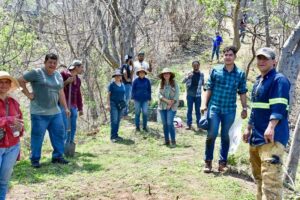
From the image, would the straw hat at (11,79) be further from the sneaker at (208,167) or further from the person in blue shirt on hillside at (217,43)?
the person in blue shirt on hillside at (217,43)

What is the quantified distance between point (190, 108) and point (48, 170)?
497cm

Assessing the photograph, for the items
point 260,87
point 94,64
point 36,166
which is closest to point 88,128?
point 94,64

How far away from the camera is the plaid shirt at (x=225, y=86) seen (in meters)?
6.55

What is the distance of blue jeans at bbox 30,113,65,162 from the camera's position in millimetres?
7039

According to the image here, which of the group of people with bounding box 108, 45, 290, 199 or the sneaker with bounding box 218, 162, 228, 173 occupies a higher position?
the group of people with bounding box 108, 45, 290, 199

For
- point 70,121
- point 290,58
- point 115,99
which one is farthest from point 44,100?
point 290,58

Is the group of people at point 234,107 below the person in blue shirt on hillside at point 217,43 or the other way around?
below

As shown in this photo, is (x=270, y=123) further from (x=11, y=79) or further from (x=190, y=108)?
(x=190, y=108)

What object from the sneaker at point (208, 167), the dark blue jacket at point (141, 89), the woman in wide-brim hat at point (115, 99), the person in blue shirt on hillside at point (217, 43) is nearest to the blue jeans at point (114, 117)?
the woman in wide-brim hat at point (115, 99)

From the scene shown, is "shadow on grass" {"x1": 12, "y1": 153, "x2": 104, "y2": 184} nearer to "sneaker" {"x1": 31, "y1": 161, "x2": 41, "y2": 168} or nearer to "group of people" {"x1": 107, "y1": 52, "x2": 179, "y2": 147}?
"sneaker" {"x1": 31, "y1": 161, "x2": 41, "y2": 168}

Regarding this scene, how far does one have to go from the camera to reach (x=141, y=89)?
10.4 m

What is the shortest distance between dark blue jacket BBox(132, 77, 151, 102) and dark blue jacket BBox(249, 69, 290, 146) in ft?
17.9

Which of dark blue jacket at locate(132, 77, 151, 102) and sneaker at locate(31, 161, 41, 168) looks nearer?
sneaker at locate(31, 161, 41, 168)

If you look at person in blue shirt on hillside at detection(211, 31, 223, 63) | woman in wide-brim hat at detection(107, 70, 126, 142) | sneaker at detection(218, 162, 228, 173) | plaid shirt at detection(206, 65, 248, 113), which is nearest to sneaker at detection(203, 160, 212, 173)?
sneaker at detection(218, 162, 228, 173)
